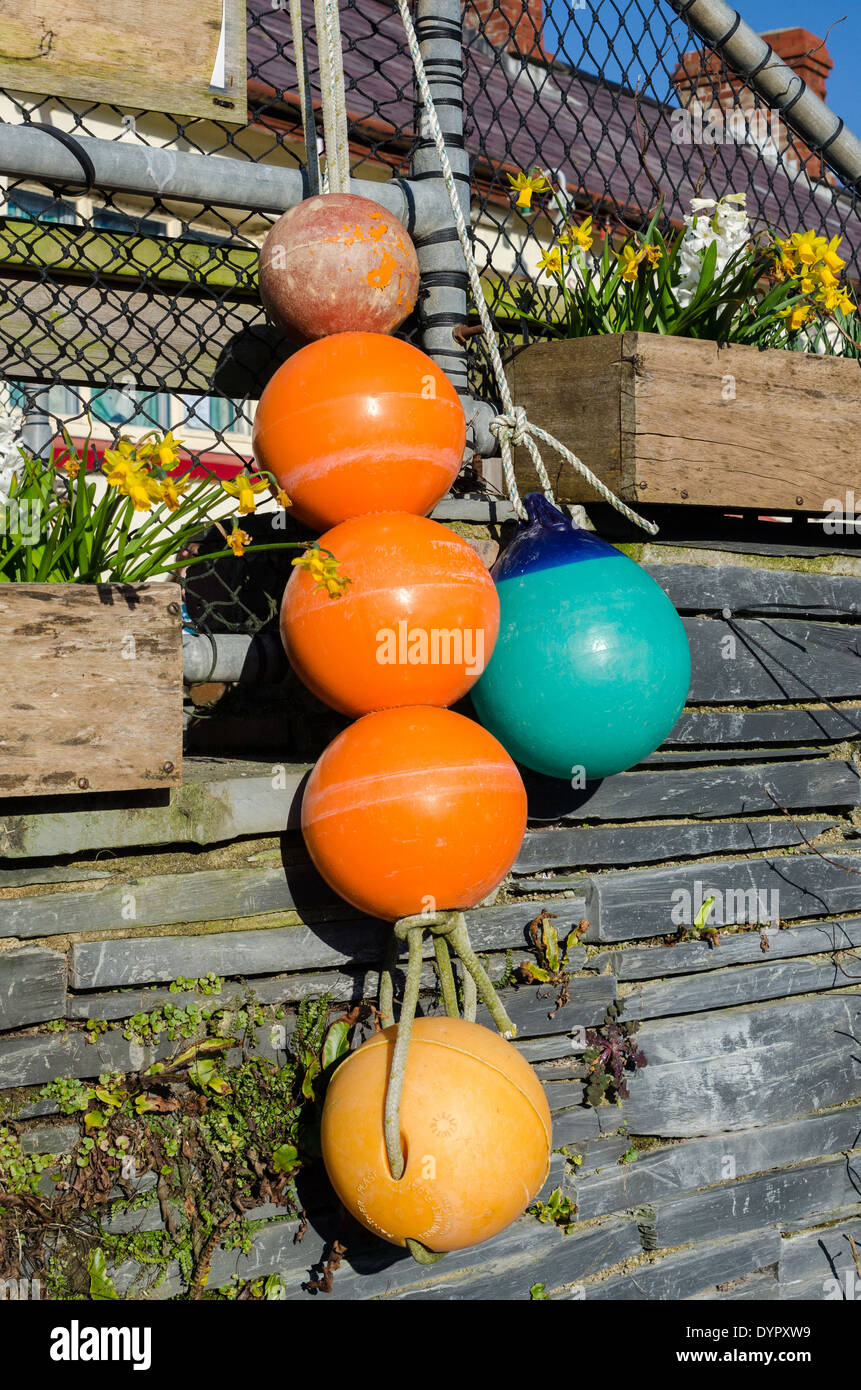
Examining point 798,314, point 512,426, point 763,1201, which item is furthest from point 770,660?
point 763,1201

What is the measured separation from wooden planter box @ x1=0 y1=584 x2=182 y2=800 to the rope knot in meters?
0.83

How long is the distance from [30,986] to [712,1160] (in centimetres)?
166

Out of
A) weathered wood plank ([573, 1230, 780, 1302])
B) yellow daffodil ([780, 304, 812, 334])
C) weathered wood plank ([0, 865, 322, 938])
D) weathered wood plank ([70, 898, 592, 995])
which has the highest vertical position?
yellow daffodil ([780, 304, 812, 334])

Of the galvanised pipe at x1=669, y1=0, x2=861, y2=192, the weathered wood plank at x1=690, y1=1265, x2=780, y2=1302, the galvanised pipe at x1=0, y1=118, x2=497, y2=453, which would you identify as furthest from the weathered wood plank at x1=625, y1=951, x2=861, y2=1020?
the galvanised pipe at x1=669, y1=0, x2=861, y2=192

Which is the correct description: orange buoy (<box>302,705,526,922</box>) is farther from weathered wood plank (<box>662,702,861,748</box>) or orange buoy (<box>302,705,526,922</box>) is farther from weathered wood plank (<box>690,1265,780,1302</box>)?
weathered wood plank (<box>690,1265,780,1302</box>)

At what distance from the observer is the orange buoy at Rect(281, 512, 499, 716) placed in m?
2.13

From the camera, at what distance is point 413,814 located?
2.06m

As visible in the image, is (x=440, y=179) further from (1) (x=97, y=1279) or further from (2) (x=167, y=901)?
(1) (x=97, y=1279)

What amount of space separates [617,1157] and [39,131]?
2533 mm

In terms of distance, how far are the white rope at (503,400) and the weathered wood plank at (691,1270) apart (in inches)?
68.2

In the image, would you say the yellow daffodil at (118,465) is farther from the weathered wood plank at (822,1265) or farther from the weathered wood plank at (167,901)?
the weathered wood plank at (822,1265)
